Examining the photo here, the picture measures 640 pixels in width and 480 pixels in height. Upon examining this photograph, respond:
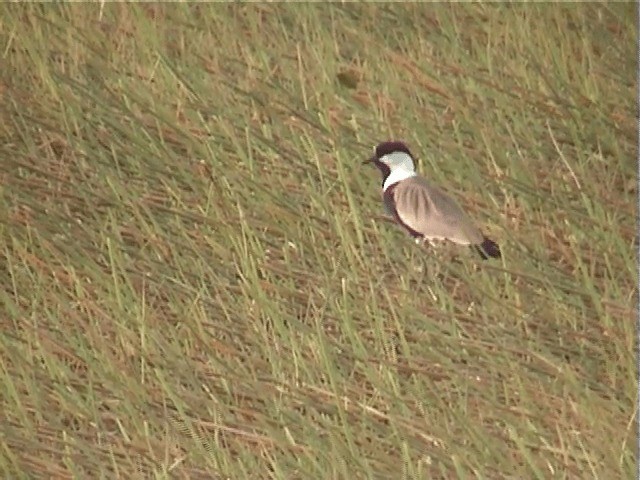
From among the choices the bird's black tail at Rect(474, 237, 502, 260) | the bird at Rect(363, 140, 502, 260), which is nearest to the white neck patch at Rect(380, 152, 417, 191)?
the bird at Rect(363, 140, 502, 260)

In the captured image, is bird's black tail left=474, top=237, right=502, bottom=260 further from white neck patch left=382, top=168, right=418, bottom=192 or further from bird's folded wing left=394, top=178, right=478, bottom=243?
white neck patch left=382, top=168, right=418, bottom=192

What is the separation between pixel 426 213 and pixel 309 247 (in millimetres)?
385

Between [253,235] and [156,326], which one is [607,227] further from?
[156,326]

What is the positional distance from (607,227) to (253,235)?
726 mm

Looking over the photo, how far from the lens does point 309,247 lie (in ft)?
11.3

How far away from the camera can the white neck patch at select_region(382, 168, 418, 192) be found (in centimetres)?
328

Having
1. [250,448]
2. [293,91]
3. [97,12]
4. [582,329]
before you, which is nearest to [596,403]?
[582,329]

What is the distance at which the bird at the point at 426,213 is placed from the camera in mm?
3133

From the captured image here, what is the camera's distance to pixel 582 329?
3.20m

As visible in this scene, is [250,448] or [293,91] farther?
[293,91]

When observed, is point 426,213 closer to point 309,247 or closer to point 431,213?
point 431,213

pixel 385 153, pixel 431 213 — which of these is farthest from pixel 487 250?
pixel 385 153

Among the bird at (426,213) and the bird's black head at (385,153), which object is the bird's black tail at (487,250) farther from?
the bird's black head at (385,153)

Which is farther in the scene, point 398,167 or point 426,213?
point 398,167
